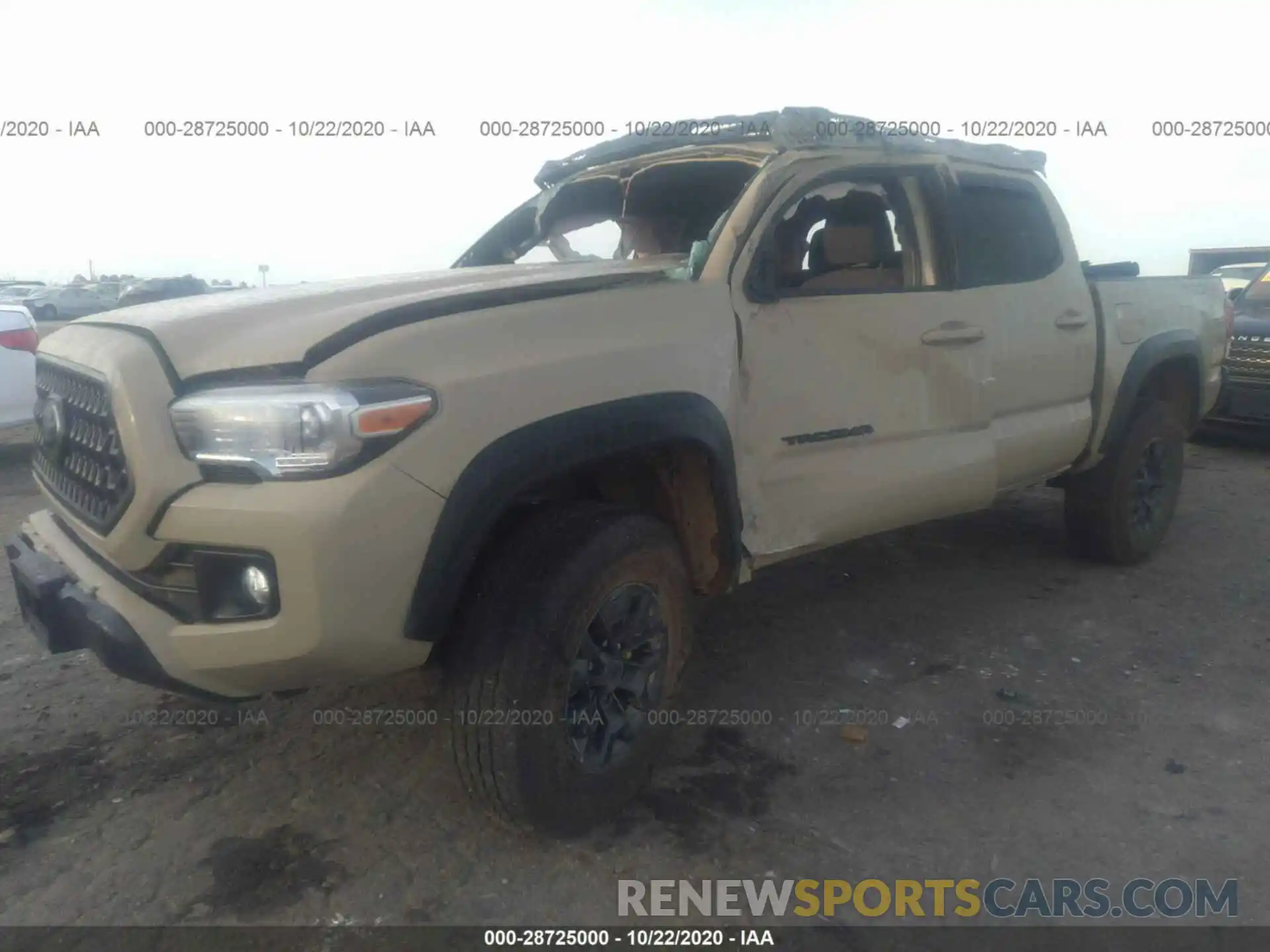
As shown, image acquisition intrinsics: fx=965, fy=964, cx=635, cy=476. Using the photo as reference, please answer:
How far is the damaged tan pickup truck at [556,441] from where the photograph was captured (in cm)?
214

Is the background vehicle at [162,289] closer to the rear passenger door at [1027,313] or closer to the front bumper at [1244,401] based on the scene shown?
the front bumper at [1244,401]

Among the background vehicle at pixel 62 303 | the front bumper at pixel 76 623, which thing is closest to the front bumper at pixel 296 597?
the front bumper at pixel 76 623

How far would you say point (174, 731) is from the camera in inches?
129

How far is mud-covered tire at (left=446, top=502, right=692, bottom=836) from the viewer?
2404 millimetres

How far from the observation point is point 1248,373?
8047 millimetres

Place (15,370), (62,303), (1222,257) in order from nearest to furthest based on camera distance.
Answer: (15,370) → (1222,257) → (62,303)

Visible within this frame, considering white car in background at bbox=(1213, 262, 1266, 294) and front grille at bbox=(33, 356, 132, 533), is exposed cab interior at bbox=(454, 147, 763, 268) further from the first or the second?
white car in background at bbox=(1213, 262, 1266, 294)

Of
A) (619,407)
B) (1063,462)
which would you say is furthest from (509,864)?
(1063,462)

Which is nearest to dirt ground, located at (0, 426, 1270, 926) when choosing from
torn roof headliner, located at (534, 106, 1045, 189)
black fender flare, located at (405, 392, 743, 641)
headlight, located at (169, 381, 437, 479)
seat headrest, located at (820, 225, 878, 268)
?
black fender flare, located at (405, 392, 743, 641)

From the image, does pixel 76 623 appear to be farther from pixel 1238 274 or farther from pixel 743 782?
pixel 1238 274

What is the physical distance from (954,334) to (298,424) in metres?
2.56

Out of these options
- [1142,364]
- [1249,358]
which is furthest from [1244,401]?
[1142,364]
